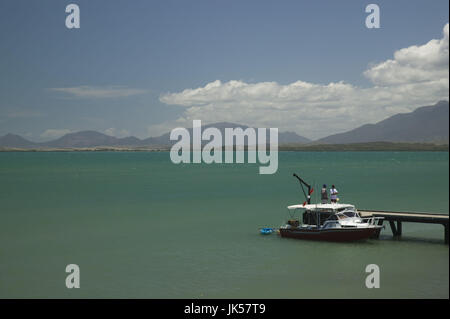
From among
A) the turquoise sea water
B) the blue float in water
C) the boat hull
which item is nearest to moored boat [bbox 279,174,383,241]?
the boat hull

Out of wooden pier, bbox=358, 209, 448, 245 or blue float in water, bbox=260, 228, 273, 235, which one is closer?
wooden pier, bbox=358, 209, 448, 245

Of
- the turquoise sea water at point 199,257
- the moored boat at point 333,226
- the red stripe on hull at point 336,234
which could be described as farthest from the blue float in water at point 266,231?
the red stripe on hull at point 336,234

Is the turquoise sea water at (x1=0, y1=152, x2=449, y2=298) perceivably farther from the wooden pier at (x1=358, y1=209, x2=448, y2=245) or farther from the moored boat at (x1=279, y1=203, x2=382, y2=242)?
the wooden pier at (x1=358, y1=209, x2=448, y2=245)

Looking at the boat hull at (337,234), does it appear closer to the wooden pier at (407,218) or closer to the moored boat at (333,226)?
the moored boat at (333,226)

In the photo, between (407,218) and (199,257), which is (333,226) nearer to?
(407,218)

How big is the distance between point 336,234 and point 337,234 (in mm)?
60

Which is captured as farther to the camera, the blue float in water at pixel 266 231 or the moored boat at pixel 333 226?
the blue float in water at pixel 266 231

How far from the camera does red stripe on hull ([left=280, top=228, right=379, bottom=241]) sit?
95.3 feet

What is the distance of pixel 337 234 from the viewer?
29.5 metres

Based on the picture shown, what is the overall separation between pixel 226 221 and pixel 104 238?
10741mm

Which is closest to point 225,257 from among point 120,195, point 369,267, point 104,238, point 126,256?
point 126,256

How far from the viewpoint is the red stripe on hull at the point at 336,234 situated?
29.1m
